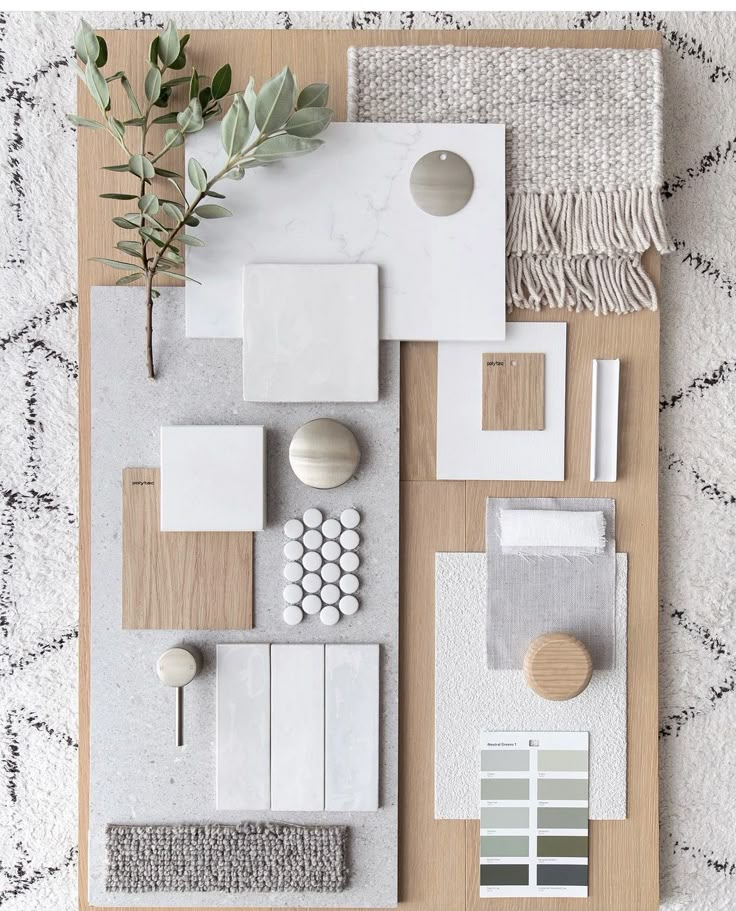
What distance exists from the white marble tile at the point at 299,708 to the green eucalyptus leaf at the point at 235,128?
26.2 inches

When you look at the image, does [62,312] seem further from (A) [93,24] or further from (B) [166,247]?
(A) [93,24]

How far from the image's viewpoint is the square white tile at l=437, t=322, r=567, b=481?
37.1 inches

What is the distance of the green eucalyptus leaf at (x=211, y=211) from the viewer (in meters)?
0.87

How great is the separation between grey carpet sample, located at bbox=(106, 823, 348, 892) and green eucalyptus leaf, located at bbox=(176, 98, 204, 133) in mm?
946

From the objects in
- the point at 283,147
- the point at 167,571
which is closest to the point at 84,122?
the point at 283,147

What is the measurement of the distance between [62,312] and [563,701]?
926 millimetres

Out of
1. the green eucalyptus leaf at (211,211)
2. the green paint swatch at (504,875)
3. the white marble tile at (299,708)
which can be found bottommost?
the green paint swatch at (504,875)

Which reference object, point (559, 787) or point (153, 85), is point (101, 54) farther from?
point (559, 787)

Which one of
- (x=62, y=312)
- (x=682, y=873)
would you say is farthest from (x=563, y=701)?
(x=62, y=312)

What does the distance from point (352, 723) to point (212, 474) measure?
399 millimetres

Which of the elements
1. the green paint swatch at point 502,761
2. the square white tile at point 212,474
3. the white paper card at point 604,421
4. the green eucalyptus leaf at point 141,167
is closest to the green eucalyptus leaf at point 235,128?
the green eucalyptus leaf at point 141,167

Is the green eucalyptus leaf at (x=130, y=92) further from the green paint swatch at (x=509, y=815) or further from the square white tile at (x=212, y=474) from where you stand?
the green paint swatch at (x=509, y=815)

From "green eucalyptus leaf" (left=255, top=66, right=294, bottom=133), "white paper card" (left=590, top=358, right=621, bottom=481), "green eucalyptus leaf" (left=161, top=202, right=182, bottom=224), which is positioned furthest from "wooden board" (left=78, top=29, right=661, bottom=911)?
"green eucalyptus leaf" (left=255, top=66, right=294, bottom=133)

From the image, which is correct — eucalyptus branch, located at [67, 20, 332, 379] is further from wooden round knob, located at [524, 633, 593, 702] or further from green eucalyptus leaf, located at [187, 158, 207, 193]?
wooden round knob, located at [524, 633, 593, 702]
